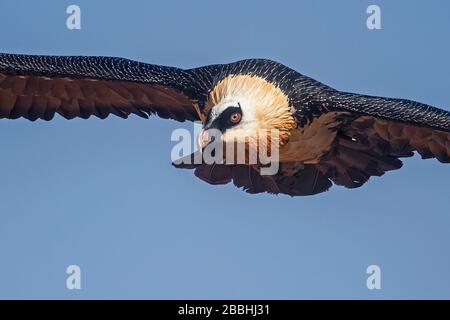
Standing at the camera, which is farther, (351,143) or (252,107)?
(351,143)

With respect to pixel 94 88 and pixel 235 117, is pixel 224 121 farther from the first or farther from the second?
pixel 94 88

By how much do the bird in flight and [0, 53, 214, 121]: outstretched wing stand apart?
0.01m

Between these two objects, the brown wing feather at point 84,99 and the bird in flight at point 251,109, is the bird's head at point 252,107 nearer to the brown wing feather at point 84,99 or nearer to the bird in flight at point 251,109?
the bird in flight at point 251,109

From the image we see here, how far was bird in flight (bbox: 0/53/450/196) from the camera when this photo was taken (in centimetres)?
2075

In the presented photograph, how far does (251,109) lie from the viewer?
21.1 m

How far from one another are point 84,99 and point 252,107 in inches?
102

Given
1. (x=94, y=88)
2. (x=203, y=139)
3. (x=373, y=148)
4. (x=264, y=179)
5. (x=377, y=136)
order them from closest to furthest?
(x=203, y=139) → (x=377, y=136) → (x=373, y=148) → (x=264, y=179) → (x=94, y=88)

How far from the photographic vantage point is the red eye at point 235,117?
20719mm

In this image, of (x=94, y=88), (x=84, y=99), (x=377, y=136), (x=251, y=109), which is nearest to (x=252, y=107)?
(x=251, y=109)

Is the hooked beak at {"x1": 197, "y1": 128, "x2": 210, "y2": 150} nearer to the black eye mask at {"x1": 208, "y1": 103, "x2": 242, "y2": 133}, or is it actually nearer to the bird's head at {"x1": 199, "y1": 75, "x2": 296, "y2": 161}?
the black eye mask at {"x1": 208, "y1": 103, "x2": 242, "y2": 133}

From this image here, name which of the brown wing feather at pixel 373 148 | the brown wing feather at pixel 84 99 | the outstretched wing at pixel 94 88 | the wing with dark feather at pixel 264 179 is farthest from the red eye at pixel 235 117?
the brown wing feather at pixel 373 148

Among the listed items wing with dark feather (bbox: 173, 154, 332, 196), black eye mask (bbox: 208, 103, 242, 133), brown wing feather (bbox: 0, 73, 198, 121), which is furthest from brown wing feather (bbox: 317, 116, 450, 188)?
brown wing feather (bbox: 0, 73, 198, 121)

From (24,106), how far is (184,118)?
2.24m
